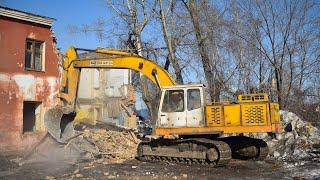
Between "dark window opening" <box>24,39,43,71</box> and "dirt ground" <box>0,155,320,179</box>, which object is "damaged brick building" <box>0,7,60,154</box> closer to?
"dark window opening" <box>24,39,43,71</box>

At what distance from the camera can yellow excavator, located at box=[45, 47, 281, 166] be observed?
1524 centimetres

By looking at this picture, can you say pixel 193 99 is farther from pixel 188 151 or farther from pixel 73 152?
pixel 73 152

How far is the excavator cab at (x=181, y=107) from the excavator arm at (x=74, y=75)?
59cm

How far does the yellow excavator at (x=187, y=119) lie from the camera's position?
1524 cm

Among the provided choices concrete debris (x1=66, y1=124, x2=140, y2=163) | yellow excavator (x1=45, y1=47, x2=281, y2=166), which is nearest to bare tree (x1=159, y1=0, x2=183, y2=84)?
concrete debris (x1=66, y1=124, x2=140, y2=163)

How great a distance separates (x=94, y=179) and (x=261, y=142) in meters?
7.40

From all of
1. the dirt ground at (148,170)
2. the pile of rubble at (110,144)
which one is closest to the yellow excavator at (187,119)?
the dirt ground at (148,170)

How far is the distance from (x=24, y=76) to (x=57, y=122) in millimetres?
5120

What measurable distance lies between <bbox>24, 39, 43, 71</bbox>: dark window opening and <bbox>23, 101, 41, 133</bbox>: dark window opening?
1876mm

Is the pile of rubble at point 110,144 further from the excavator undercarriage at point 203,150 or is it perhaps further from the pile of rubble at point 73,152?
the excavator undercarriage at point 203,150

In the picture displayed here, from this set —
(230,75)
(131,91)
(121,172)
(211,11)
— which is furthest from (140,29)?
(121,172)

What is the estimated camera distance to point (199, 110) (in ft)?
51.6

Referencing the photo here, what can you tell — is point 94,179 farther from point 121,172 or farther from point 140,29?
point 140,29

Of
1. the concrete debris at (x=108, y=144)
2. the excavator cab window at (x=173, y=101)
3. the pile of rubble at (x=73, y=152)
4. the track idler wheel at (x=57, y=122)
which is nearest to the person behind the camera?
the excavator cab window at (x=173, y=101)
